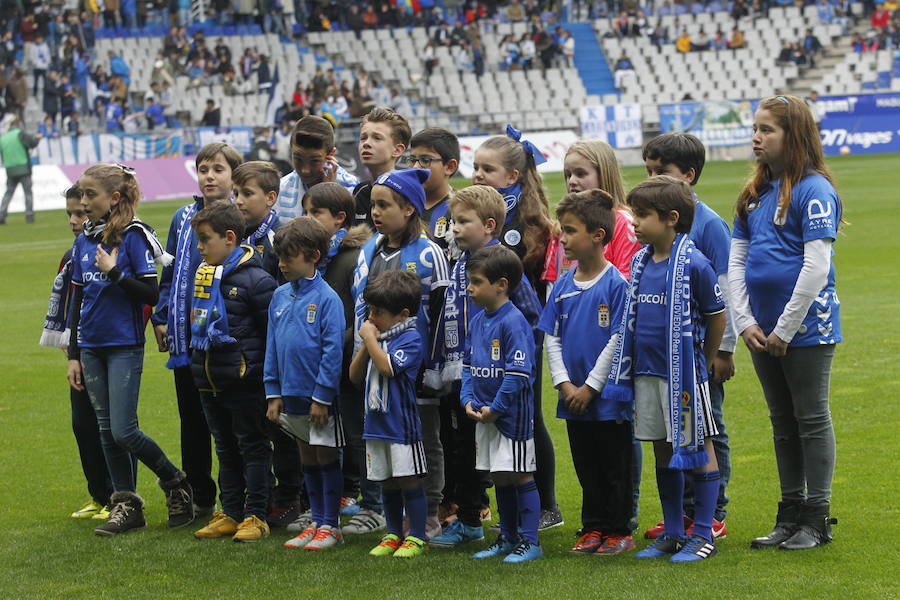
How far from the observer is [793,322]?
5.43 meters

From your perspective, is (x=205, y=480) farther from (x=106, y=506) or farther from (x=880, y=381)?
(x=880, y=381)

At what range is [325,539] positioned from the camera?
242 inches

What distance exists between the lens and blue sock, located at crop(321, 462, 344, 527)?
6218 mm

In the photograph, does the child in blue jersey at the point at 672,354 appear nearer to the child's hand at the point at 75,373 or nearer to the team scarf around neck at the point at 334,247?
the team scarf around neck at the point at 334,247

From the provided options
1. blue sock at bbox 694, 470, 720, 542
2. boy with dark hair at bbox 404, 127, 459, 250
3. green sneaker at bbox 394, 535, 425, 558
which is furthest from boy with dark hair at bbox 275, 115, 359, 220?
blue sock at bbox 694, 470, 720, 542

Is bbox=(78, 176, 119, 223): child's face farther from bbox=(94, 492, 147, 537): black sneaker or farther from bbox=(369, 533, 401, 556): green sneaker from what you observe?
bbox=(369, 533, 401, 556): green sneaker

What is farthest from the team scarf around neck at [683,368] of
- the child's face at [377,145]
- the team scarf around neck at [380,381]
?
the child's face at [377,145]

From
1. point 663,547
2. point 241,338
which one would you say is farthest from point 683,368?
point 241,338

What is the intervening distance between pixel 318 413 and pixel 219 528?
0.96 metres

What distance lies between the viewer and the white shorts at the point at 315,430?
609cm

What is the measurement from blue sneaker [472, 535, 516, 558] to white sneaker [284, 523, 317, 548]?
89 cm

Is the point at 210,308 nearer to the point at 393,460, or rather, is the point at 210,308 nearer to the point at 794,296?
the point at 393,460

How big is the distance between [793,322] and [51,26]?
38.5 metres

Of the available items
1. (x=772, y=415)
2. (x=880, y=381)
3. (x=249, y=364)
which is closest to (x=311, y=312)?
(x=249, y=364)
